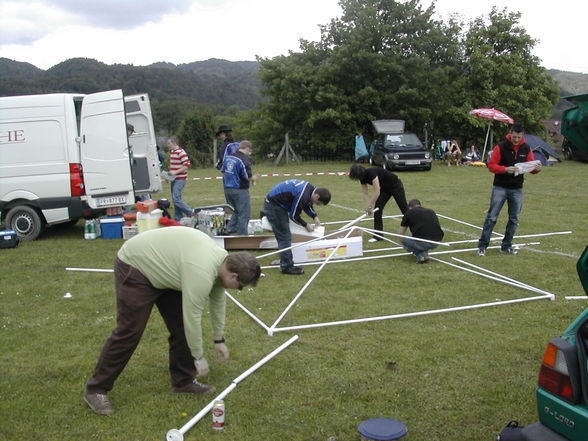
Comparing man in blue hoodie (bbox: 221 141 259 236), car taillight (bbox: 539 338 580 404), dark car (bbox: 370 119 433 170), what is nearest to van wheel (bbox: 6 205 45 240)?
man in blue hoodie (bbox: 221 141 259 236)

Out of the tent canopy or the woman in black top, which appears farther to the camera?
the tent canopy

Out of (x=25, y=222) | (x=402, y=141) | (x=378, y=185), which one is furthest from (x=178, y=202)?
(x=402, y=141)

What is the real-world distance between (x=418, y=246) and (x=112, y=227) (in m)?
5.69

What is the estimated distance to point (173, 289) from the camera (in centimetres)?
375

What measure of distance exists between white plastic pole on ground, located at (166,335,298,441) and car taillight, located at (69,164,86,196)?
624 cm

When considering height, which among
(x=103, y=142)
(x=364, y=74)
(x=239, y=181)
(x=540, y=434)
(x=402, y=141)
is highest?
(x=364, y=74)

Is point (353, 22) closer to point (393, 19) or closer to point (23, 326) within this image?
point (393, 19)

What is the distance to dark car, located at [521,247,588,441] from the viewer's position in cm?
253

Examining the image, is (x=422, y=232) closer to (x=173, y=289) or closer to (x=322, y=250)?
(x=322, y=250)

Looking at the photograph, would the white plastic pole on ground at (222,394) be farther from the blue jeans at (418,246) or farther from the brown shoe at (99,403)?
the blue jeans at (418,246)

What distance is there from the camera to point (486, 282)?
6793 millimetres

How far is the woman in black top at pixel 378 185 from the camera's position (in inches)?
343

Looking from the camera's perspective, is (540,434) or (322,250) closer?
(540,434)

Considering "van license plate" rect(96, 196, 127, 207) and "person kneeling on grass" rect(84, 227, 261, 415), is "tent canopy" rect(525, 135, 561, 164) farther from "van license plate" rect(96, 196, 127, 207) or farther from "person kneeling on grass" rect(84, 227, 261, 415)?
"person kneeling on grass" rect(84, 227, 261, 415)
